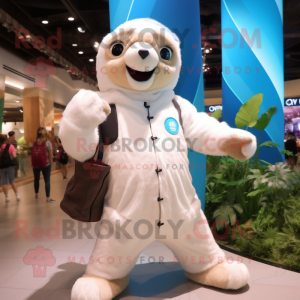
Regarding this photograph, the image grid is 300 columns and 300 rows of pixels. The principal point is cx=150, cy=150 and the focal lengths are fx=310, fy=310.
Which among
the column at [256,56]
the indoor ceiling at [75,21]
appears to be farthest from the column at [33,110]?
the column at [256,56]

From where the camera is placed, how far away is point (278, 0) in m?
4.09

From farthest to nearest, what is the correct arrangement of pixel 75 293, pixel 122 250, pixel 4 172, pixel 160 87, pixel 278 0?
pixel 4 172, pixel 278 0, pixel 160 87, pixel 122 250, pixel 75 293

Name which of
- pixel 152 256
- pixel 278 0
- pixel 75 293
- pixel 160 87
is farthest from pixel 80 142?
pixel 278 0

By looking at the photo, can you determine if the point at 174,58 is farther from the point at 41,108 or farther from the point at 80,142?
the point at 41,108

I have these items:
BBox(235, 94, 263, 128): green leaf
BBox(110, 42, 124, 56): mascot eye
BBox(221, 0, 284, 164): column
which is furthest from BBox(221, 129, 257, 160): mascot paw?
BBox(221, 0, 284, 164): column

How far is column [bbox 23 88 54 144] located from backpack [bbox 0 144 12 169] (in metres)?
4.33

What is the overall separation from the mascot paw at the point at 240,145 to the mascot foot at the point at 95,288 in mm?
1110

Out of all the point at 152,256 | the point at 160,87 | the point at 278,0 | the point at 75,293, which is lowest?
the point at 152,256

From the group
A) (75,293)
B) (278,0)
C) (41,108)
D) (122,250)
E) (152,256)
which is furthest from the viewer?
(41,108)

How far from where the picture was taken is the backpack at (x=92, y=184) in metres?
1.83

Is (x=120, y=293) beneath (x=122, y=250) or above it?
beneath

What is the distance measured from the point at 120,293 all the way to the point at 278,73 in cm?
349

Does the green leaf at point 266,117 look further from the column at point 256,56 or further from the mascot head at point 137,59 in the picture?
the mascot head at point 137,59

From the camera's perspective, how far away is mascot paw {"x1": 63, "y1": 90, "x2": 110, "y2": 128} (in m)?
1.67
